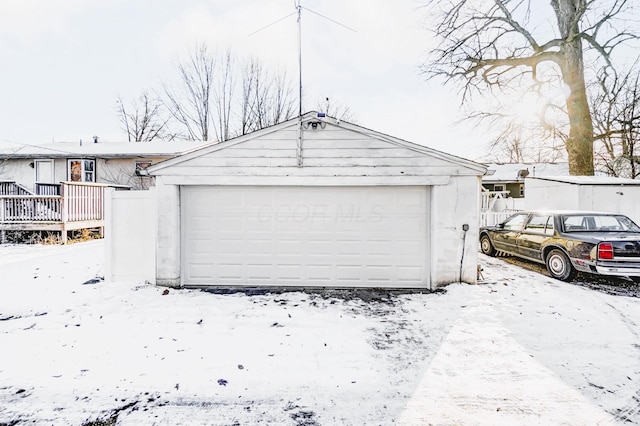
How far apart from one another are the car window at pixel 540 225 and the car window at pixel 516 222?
27cm

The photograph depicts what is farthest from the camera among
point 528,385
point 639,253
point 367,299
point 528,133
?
point 528,133

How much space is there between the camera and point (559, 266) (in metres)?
7.57

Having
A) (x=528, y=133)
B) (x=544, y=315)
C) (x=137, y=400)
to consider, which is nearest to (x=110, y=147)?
(x=137, y=400)

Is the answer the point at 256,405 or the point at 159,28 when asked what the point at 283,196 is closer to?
the point at 256,405

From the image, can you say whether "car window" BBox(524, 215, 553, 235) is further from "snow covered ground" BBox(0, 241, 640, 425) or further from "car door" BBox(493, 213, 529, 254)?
"snow covered ground" BBox(0, 241, 640, 425)

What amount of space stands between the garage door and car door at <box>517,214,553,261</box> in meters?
3.36

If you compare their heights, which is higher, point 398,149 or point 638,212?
point 398,149

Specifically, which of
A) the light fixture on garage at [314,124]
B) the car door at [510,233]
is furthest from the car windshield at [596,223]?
the light fixture on garage at [314,124]

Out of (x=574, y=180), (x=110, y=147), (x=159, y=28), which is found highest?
(x=159, y=28)

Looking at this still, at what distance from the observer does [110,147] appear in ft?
56.7

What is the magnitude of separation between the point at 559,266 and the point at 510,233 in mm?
1900

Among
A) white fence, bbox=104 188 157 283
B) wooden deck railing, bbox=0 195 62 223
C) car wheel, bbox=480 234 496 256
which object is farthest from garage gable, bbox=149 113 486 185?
wooden deck railing, bbox=0 195 62 223

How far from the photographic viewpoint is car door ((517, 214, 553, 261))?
8.09 metres

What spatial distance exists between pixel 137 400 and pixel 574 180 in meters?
14.7
